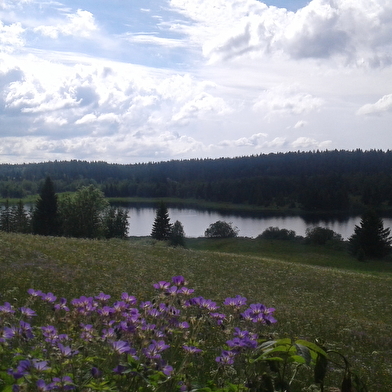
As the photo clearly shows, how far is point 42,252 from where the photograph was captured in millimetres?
18266

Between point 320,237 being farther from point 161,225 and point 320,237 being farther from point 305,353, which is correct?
point 305,353

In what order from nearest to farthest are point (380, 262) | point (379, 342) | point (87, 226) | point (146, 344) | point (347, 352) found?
point (146, 344) → point (347, 352) → point (379, 342) → point (380, 262) → point (87, 226)

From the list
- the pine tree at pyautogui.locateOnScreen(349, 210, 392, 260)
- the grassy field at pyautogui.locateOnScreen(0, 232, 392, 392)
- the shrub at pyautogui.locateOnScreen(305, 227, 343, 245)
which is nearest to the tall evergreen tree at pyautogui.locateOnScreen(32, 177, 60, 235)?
the shrub at pyautogui.locateOnScreen(305, 227, 343, 245)

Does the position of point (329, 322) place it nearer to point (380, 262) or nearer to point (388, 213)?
point (380, 262)

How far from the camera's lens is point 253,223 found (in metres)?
107

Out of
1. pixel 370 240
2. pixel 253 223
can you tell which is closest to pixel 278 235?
pixel 370 240

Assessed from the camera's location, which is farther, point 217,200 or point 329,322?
point 217,200

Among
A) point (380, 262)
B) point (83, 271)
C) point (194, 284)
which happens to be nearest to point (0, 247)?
point (83, 271)

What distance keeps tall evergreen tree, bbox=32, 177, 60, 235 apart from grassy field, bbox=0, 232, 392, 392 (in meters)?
39.1

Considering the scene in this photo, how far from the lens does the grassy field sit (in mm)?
11695

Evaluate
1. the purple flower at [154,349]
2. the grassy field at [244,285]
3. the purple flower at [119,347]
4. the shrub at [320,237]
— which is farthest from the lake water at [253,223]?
the purple flower at [119,347]

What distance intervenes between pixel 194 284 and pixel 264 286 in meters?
4.14

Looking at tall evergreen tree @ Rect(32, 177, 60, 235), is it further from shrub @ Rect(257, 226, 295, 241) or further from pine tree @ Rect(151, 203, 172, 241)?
shrub @ Rect(257, 226, 295, 241)

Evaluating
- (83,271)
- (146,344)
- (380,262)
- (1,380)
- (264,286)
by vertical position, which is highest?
(146,344)
